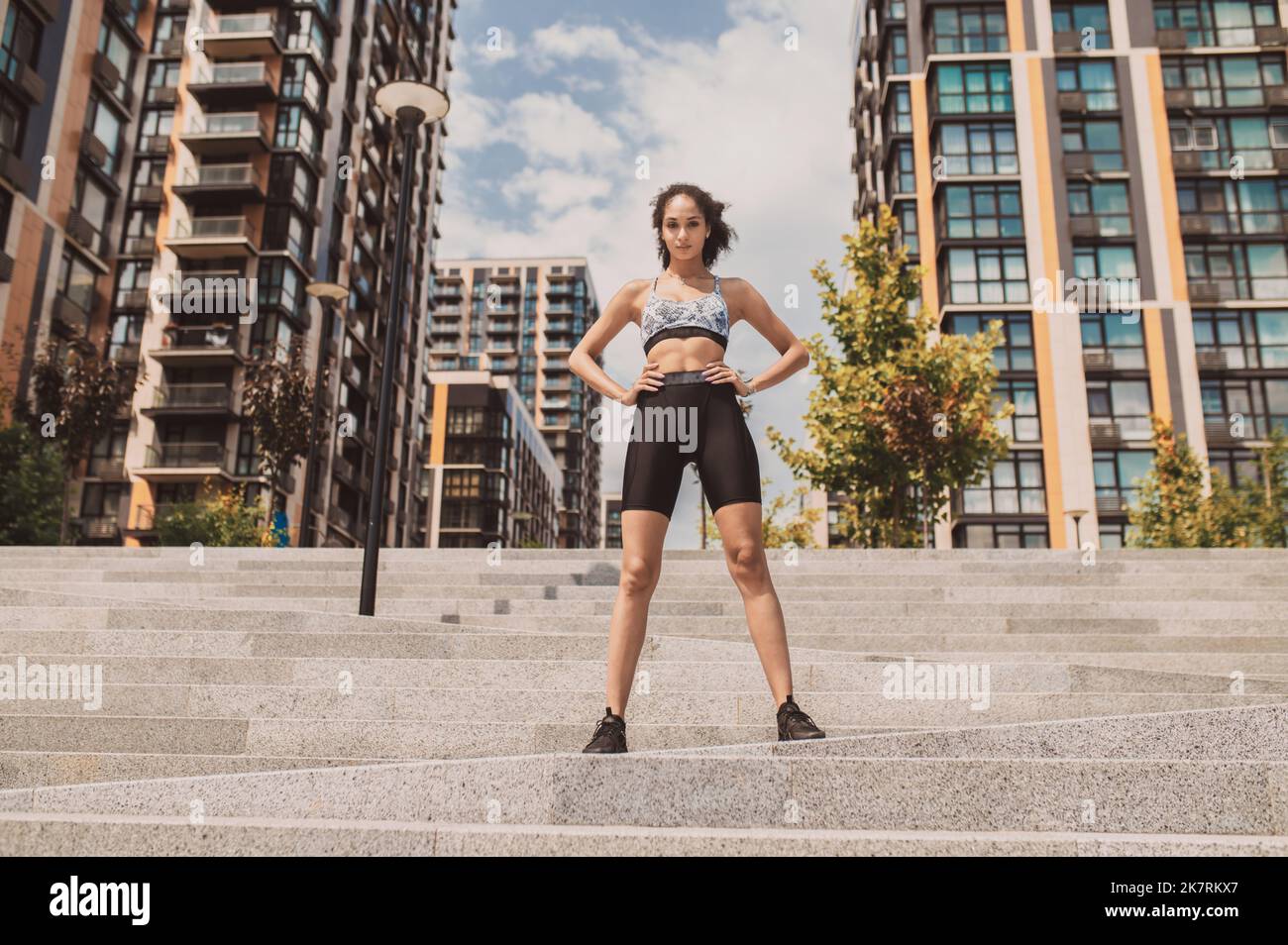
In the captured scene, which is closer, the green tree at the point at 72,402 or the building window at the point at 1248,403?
the green tree at the point at 72,402

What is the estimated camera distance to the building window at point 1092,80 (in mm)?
39625

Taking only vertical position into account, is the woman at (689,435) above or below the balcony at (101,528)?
below

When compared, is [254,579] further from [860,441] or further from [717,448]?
[860,441]

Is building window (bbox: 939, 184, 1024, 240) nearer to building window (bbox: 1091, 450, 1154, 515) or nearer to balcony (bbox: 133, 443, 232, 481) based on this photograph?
building window (bbox: 1091, 450, 1154, 515)

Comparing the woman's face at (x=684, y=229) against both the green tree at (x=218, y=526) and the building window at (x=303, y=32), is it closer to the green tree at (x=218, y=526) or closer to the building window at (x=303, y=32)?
the green tree at (x=218, y=526)

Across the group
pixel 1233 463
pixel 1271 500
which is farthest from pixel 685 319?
pixel 1233 463

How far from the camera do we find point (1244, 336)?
36938mm

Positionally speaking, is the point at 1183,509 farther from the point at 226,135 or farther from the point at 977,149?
the point at 226,135

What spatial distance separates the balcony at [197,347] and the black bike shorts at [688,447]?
124 feet

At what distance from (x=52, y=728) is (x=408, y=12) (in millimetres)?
57346

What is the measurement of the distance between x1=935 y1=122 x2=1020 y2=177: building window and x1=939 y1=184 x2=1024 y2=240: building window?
2.56ft

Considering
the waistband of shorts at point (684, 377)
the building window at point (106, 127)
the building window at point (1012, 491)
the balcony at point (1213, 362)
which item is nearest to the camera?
the waistband of shorts at point (684, 377)

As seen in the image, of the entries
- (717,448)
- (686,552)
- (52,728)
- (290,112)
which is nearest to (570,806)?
(717,448)

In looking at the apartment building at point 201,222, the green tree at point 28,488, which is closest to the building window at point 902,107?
the apartment building at point 201,222
